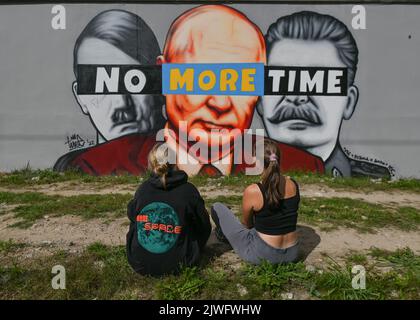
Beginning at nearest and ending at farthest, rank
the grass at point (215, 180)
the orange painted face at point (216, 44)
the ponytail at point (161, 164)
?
1. the ponytail at point (161, 164)
2. the grass at point (215, 180)
3. the orange painted face at point (216, 44)

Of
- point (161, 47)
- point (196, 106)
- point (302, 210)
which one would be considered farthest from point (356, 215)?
point (161, 47)

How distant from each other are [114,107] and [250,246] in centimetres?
524

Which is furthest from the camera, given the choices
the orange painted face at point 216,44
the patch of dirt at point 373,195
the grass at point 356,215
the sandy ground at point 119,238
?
the orange painted face at point 216,44

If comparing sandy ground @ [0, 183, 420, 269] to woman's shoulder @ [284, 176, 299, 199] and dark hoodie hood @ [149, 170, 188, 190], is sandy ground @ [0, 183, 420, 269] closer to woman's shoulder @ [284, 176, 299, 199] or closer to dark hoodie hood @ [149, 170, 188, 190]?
woman's shoulder @ [284, 176, 299, 199]

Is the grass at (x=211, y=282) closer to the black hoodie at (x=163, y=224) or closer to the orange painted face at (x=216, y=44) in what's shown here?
the black hoodie at (x=163, y=224)

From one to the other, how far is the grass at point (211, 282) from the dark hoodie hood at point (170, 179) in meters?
0.76

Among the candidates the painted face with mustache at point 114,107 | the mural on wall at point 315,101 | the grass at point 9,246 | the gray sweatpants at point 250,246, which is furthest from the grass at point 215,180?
the gray sweatpants at point 250,246

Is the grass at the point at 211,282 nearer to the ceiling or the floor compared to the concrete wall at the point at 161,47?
nearer to the floor

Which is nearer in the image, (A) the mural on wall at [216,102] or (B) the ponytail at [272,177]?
(B) the ponytail at [272,177]

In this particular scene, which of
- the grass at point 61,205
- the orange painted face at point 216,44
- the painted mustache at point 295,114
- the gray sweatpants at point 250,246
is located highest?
the orange painted face at point 216,44

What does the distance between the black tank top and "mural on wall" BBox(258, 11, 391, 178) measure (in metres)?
4.69

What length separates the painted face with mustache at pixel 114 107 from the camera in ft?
25.1
